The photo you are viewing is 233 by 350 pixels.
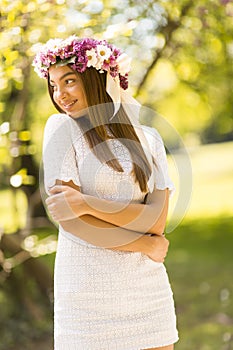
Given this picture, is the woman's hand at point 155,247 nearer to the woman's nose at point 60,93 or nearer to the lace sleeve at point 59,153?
the lace sleeve at point 59,153

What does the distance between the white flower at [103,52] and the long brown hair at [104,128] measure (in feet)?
0.15

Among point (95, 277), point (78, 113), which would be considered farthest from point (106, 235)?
point (78, 113)

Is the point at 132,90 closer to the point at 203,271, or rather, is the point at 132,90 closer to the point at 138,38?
the point at 138,38

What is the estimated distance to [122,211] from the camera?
2482mm

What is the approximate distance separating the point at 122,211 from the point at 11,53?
1.07 meters

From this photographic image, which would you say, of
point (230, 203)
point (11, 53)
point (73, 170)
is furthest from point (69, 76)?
point (230, 203)

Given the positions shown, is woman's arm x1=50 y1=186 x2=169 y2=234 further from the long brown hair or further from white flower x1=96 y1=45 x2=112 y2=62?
white flower x1=96 y1=45 x2=112 y2=62

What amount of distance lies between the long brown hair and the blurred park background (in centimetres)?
77

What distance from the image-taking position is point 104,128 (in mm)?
2551

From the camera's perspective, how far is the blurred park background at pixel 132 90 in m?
3.85

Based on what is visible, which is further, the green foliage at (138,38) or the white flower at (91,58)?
the green foliage at (138,38)

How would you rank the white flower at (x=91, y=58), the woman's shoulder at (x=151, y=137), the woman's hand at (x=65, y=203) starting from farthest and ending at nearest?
the woman's shoulder at (x=151, y=137) → the white flower at (x=91, y=58) → the woman's hand at (x=65, y=203)

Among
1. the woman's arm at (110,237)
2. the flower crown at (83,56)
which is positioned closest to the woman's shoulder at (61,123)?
the flower crown at (83,56)

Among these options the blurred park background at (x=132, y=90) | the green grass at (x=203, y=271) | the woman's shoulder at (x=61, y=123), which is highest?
the woman's shoulder at (x=61, y=123)
